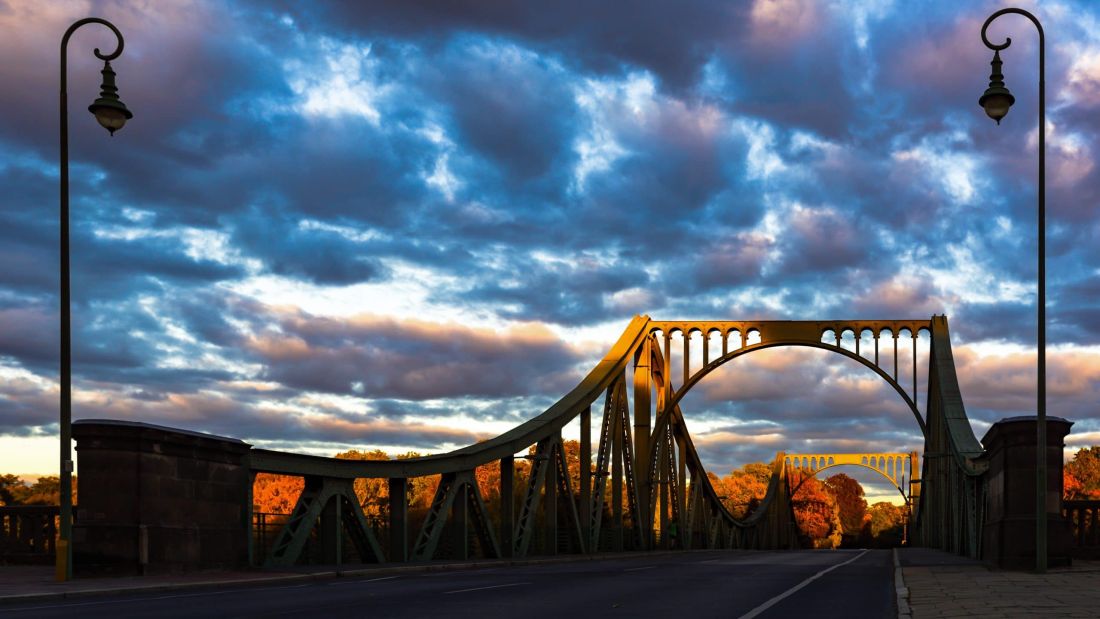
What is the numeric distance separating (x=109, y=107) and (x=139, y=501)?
254 inches

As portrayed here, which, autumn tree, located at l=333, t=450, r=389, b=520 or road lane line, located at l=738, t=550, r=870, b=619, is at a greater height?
road lane line, located at l=738, t=550, r=870, b=619

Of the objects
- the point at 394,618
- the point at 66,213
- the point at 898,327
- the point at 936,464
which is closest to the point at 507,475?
the point at 66,213

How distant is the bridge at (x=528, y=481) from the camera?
19984 mm

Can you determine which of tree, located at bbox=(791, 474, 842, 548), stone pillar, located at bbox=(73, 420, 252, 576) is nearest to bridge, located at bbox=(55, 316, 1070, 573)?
stone pillar, located at bbox=(73, 420, 252, 576)

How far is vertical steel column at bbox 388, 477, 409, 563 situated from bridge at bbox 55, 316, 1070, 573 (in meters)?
0.04

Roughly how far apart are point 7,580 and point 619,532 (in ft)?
95.9

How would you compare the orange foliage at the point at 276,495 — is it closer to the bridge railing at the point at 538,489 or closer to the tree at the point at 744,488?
the bridge railing at the point at 538,489

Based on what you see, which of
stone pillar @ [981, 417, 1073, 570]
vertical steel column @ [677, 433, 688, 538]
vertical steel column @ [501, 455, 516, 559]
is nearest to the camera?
stone pillar @ [981, 417, 1073, 570]

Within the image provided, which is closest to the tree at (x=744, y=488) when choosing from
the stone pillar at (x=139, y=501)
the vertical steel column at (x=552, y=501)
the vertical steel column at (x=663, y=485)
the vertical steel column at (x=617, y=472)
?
the vertical steel column at (x=663, y=485)

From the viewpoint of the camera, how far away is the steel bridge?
82.2ft

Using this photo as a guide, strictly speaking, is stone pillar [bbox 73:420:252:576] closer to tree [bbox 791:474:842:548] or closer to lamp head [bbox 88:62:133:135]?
lamp head [bbox 88:62:133:135]

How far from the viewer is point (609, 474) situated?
52531 mm

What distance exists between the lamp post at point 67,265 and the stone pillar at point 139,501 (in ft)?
1.50

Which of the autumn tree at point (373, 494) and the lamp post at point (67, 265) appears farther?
the autumn tree at point (373, 494)
